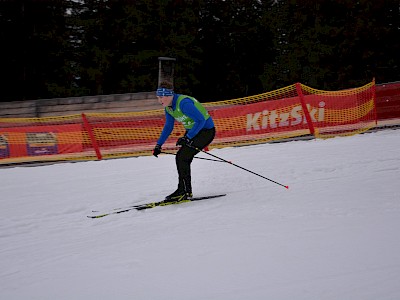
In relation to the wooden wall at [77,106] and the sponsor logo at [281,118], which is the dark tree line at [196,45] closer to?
the wooden wall at [77,106]

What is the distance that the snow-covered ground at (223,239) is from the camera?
298 centimetres

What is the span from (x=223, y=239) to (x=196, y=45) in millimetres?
33017

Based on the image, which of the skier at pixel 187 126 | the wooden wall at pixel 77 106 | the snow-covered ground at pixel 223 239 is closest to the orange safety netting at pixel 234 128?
the wooden wall at pixel 77 106

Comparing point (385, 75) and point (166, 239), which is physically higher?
point (385, 75)

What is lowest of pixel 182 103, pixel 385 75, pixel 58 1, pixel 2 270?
pixel 2 270

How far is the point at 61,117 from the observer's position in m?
14.5

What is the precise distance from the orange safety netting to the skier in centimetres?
678

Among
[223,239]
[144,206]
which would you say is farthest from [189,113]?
[223,239]

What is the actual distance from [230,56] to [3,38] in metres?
19.1

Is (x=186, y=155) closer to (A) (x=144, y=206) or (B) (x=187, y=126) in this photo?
(B) (x=187, y=126)

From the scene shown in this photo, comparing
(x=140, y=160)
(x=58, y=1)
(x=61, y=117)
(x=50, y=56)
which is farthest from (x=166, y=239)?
(x=58, y=1)

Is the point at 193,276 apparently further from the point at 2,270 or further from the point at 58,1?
the point at 58,1

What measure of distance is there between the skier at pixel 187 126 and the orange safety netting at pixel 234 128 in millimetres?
6775

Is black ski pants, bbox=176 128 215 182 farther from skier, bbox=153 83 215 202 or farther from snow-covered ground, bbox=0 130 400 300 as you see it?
snow-covered ground, bbox=0 130 400 300
